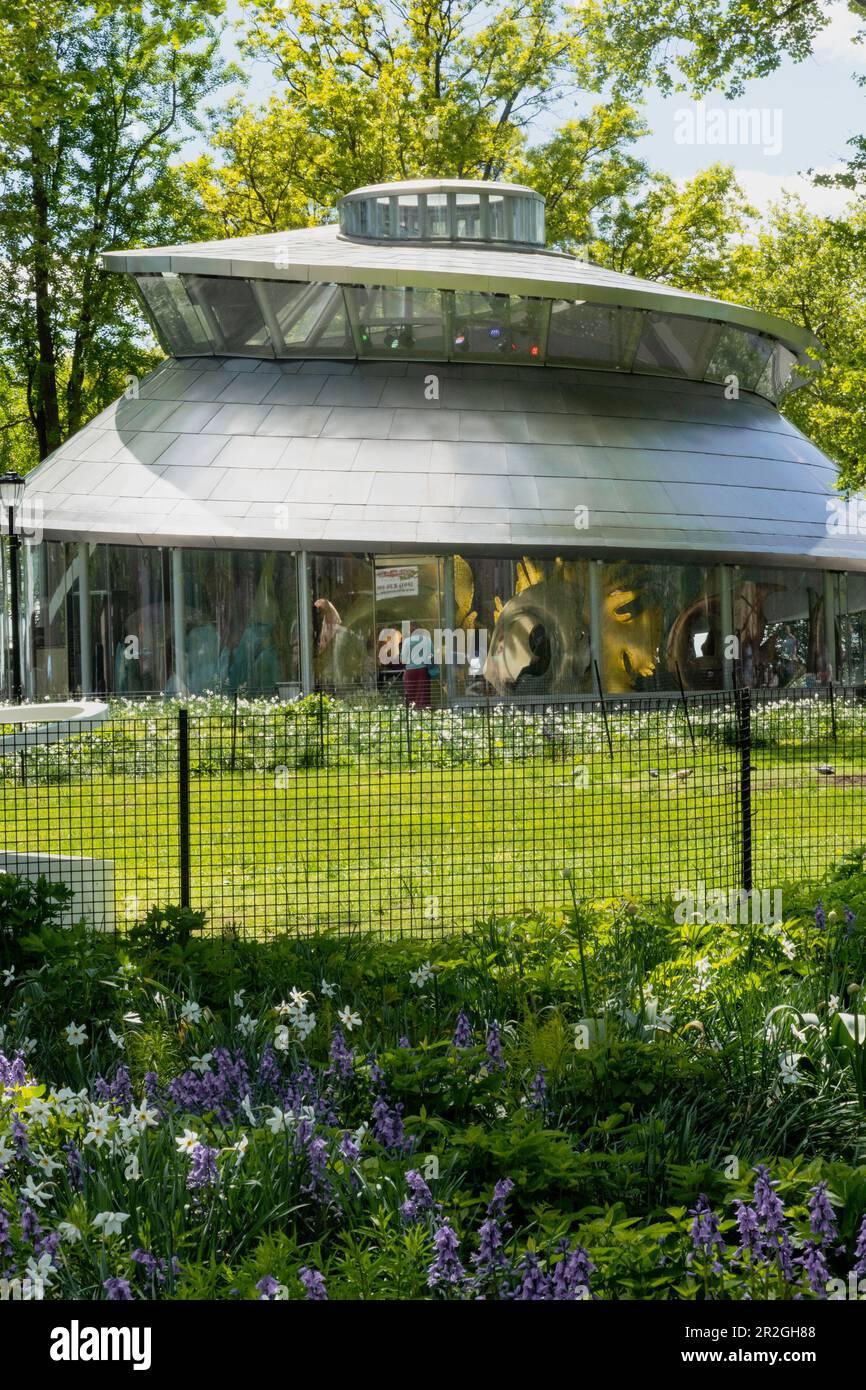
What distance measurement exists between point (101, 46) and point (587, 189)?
13642 mm

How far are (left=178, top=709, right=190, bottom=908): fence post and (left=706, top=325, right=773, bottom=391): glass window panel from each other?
2069cm

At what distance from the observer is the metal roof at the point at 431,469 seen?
2261 cm

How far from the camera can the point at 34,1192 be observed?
4.18 metres

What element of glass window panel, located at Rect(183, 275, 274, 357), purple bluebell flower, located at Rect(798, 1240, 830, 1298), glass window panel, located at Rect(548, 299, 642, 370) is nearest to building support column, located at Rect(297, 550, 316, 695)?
glass window panel, located at Rect(183, 275, 274, 357)

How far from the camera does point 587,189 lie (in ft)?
136

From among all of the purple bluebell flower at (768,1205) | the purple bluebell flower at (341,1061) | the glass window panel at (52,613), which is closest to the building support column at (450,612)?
the glass window panel at (52,613)

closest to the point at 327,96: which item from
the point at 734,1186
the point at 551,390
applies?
the point at 551,390

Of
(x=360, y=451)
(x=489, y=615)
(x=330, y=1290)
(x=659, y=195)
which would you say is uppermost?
(x=659, y=195)

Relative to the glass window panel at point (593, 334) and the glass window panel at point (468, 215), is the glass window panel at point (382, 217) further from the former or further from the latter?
the glass window panel at point (593, 334)

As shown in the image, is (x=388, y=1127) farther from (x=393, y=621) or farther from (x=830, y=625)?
(x=830, y=625)

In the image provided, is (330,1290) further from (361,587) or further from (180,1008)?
(361,587)

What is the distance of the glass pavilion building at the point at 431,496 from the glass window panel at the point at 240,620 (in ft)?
0.12

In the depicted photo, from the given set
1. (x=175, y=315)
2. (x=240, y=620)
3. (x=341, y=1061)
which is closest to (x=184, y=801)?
(x=341, y=1061)

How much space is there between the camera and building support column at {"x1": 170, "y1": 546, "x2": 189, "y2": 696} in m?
23.3
